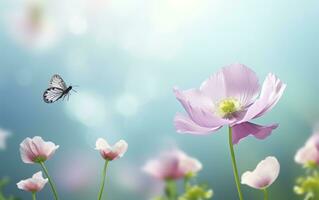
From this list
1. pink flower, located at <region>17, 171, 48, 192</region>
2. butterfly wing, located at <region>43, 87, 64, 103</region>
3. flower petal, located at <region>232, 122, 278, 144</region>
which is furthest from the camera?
butterfly wing, located at <region>43, 87, 64, 103</region>

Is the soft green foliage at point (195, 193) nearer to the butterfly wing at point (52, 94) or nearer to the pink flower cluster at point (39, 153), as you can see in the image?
the pink flower cluster at point (39, 153)

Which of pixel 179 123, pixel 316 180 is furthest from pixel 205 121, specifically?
pixel 316 180

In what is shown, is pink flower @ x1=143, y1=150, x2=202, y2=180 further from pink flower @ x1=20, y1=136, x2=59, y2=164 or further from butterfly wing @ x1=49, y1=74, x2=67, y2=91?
butterfly wing @ x1=49, y1=74, x2=67, y2=91

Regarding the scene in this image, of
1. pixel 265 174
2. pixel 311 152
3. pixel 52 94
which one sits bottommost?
pixel 265 174

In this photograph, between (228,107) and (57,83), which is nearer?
(228,107)

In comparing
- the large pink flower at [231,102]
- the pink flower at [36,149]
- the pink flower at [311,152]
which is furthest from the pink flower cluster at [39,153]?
the pink flower at [311,152]

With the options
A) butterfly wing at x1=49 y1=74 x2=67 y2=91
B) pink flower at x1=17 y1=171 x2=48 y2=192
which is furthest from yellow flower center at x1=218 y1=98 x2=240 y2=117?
butterfly wing at x1=49 y1=74 x2=67 y2=91

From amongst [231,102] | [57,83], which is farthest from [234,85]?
Result: [57,83]

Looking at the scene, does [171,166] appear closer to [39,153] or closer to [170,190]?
[170,190]
